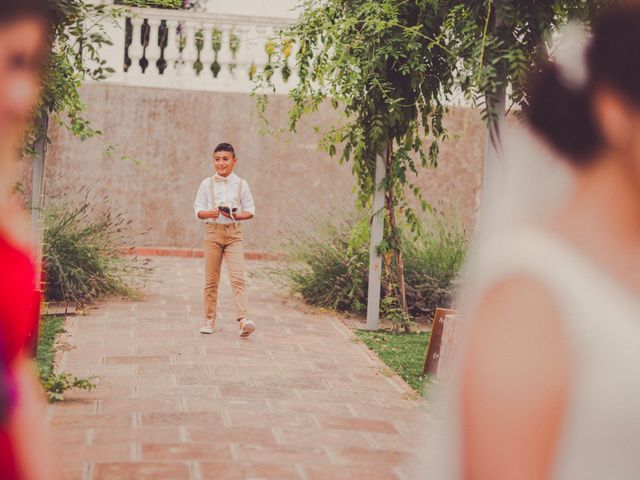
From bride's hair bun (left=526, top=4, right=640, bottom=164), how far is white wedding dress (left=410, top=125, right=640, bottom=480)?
0.13 meters

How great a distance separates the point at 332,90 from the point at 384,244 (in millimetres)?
1471

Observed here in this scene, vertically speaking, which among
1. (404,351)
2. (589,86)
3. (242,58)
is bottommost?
(404,351)

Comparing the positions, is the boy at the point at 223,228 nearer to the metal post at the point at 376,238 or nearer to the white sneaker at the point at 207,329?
the white sneaker at the point at 207,329

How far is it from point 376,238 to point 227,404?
3478 mm

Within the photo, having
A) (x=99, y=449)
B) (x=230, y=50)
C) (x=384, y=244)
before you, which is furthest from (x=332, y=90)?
(x=230, y=50)

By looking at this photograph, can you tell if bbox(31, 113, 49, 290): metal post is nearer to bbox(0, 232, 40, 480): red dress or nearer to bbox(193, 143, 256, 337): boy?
bbox(193, 143, 256, 337): boy

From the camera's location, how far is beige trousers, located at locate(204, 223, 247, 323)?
854 cm

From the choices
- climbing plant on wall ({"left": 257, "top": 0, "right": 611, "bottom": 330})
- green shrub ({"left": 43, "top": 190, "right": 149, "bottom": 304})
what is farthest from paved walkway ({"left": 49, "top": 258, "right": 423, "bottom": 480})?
climbing plant on wall ({"left": 257, "top": 0, "right": 611, "bottom": 330})

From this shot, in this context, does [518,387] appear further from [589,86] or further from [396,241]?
[396,241]

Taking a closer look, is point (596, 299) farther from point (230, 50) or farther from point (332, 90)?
point (230, 50)

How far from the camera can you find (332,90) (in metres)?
8.80

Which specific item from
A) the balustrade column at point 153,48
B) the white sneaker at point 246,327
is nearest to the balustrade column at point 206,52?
the balustrade column at point 153,48

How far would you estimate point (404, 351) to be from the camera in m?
8.52

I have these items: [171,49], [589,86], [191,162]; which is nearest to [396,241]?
[191,162]
